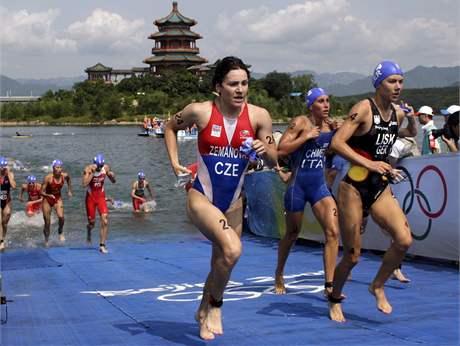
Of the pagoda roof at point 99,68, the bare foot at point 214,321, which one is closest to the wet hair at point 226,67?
the bare foot at point 214,321

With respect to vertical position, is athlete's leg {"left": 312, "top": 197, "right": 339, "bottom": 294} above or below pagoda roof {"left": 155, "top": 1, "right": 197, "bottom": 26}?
below

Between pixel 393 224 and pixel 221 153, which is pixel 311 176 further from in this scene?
pixel 221 153

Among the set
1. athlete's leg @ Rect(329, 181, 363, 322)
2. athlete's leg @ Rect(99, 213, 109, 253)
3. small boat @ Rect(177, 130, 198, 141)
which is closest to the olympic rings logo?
athlete's leg @ Rect(329, 181, 363, 322)

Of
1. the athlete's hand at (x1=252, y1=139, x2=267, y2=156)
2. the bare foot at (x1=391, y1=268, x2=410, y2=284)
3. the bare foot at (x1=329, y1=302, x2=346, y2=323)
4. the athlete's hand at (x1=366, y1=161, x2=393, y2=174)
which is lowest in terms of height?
the bare foot at (x1=391, y1=268, x2=410, y2=284)

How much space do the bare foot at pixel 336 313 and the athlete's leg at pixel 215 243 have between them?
130 centimetres

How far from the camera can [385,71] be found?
663cm

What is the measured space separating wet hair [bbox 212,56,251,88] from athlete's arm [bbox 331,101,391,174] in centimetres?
108

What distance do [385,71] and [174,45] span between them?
15929 cm

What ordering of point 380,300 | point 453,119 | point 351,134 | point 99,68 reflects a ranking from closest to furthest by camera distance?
point 351,134 → point 380,300 → point 453,119 → point 99,68

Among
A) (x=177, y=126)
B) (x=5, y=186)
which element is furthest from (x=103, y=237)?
(x=177, y=126)

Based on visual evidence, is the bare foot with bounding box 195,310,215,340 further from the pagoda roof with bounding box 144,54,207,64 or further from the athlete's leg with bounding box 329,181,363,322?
the pagoda roof with bounding box 144,54,207,64

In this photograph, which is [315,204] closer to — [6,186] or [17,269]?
[17,269]

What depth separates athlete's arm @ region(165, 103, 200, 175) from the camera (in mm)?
6094

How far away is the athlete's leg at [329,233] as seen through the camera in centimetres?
777
